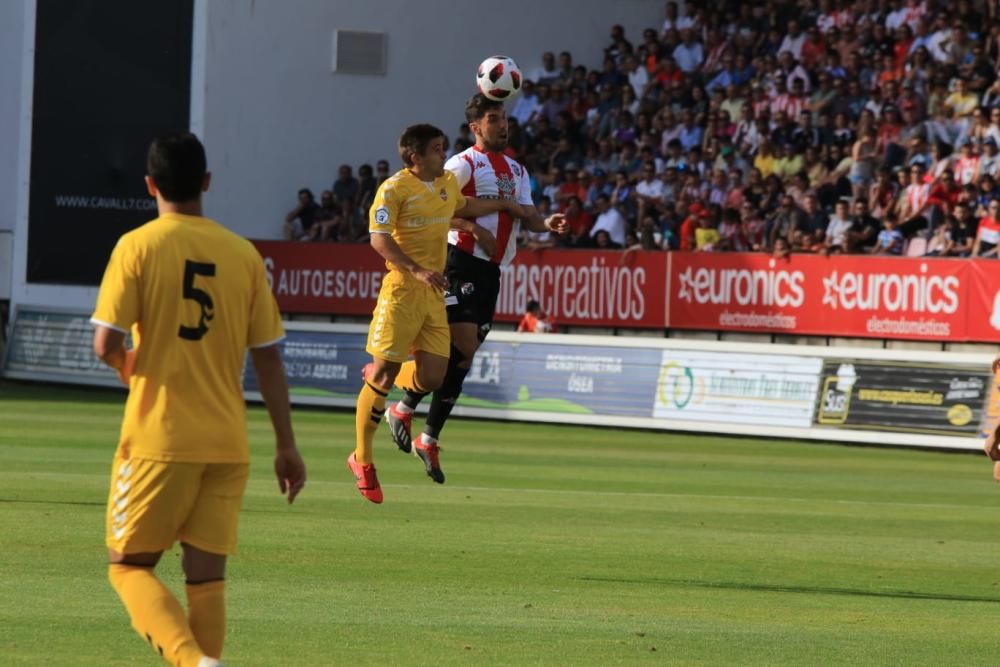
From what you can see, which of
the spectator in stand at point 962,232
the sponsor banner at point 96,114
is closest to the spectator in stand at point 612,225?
the spectator in stand at point 962,232

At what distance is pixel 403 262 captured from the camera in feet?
36.8

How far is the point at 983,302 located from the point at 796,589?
15023 mm

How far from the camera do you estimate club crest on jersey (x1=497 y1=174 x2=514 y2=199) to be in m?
Result: 12.1

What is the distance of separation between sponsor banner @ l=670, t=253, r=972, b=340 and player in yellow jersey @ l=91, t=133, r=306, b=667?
64.7 ft

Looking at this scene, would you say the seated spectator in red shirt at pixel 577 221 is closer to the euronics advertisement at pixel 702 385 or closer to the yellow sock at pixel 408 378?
the euronics advertisement at pixel 702 385

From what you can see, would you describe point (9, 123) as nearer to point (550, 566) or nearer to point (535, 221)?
point (535, 221)

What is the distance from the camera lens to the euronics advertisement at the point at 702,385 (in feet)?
74.8

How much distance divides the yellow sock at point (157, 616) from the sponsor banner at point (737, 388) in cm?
1846

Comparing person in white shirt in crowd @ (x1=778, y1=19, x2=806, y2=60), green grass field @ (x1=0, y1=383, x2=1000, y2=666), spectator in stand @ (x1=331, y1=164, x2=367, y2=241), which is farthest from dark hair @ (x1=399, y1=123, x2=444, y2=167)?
spectator in stand @ (x1=331, y1=164, x2=367, y2=241)

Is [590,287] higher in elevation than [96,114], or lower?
lower

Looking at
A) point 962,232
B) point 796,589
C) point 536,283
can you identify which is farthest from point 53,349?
point 796,589

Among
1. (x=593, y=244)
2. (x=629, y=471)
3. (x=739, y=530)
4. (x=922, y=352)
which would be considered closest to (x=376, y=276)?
(x=593, y=244)

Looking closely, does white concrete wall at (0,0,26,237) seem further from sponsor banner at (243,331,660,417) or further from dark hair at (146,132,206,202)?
dark hair at (146,132,206,202)

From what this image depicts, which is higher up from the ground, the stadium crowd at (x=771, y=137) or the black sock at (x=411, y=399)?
the stadium crowd at (x=771, y=137)
